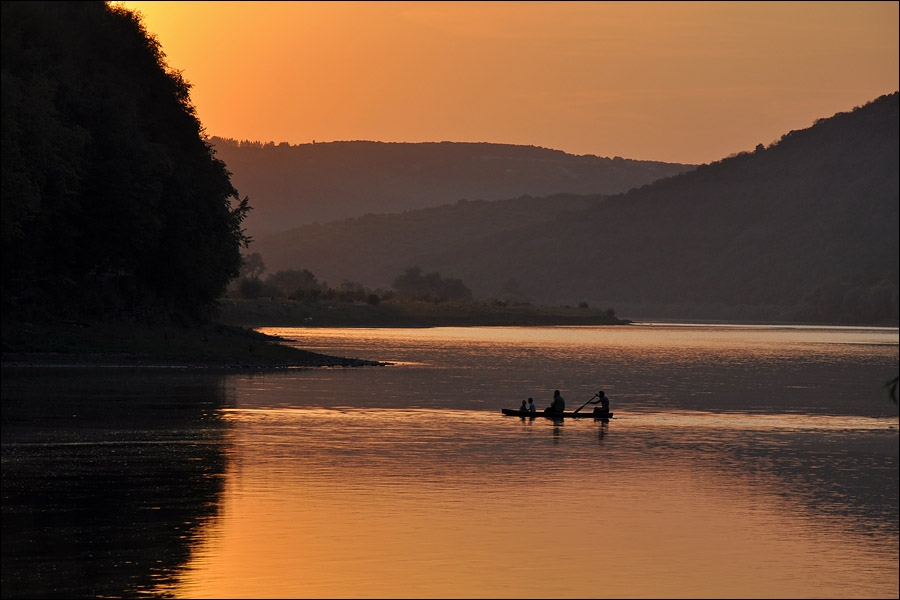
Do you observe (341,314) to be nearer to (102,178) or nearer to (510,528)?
(102,178)

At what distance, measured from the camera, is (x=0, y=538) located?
22344 millimetres

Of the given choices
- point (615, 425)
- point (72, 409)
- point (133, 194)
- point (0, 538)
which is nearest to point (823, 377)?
point (615, 425)

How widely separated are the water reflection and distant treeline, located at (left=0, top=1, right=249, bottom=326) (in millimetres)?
15546

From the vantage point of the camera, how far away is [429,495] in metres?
28.4

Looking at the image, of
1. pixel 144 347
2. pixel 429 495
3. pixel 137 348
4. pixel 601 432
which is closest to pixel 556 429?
pixel 601 432

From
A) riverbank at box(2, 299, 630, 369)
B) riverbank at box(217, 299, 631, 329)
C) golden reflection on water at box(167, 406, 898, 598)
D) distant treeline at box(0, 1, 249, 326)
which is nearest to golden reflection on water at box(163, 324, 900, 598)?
golden reflection on water at box(167, 406, 898, 598)

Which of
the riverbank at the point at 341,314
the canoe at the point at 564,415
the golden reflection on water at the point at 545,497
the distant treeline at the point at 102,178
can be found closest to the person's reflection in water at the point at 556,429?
the golden reflection on water at the point at 545,497

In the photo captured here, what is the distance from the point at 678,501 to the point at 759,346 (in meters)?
107

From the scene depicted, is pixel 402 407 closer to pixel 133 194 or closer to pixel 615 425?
pixel 615 425

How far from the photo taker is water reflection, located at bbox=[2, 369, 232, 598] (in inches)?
797

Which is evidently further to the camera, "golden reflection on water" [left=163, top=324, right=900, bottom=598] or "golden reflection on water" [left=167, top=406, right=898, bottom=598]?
"golden reflection on water" [left=163, top=324, right=900, bottom=598]

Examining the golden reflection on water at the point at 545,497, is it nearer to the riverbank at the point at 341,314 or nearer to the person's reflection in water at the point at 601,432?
the person's reflection in water at the point at 601,432

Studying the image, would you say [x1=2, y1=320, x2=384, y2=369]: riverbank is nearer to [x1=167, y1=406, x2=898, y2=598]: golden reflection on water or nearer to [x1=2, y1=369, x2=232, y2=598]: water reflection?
[x1=2, y1=369, x2=232, y2=598]: water reflection

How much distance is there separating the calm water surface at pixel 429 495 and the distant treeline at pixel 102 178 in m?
10.8
